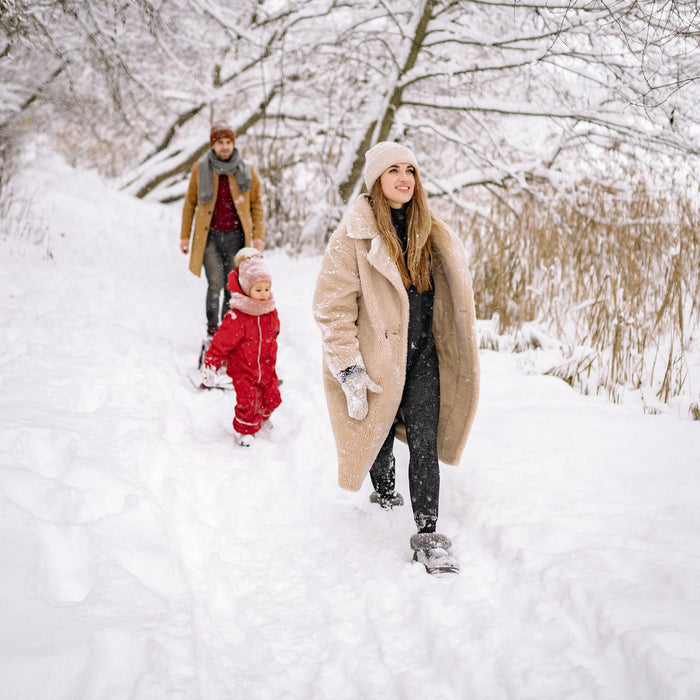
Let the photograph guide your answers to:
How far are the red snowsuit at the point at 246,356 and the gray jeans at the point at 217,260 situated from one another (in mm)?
1443

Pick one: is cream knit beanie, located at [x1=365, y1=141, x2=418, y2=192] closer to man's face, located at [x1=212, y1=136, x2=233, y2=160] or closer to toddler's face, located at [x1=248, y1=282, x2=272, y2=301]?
toddler's face, located at [x1=248, y1=282, x2=272, y2=301]

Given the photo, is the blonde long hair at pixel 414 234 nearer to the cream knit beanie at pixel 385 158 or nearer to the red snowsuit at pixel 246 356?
the cream knit beanie at pixel 385 158

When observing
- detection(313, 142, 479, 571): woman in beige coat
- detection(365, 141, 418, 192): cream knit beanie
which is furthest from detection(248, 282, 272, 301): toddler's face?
detection(365, 141, 418, 192): cream knit beanie

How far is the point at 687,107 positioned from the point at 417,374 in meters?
4.59

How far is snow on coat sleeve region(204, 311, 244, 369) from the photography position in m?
3.46

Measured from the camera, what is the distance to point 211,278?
487 cm

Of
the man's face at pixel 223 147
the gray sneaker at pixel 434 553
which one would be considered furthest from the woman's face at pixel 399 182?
the man's face at pixel 223 147

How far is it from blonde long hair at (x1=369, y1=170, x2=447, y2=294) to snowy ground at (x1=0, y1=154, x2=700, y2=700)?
44.9 inches

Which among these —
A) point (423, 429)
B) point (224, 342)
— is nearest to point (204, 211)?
Result: point (224, 342)

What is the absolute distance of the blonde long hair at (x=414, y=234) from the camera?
2164 millimetres

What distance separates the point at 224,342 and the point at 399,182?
1.78 m

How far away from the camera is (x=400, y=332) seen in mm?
2133

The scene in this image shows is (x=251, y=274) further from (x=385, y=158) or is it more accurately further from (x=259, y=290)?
(x=385, y=158)

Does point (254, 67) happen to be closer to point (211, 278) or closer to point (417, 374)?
point (211, 278)
